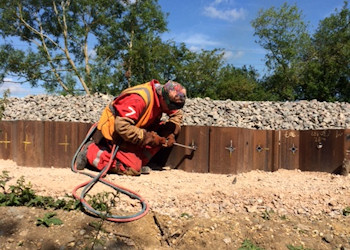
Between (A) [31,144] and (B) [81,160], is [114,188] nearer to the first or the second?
(B) [81,160]

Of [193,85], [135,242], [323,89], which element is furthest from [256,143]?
[323,89]

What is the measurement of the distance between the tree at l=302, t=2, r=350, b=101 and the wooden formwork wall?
1902 cm

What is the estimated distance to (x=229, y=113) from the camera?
25.2ft

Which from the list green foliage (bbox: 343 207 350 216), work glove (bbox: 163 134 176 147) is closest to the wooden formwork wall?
work glove (bbox: 163 134 176 147)

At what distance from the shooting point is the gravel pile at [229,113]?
7289 millimetres

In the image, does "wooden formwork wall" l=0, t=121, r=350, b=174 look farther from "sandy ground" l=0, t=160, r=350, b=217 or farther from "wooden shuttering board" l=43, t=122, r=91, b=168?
"sandy ground" l=0, t=160, r=350, b=217

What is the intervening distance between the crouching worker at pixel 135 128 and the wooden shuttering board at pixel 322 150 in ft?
6.95

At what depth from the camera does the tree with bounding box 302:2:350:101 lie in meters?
22.6

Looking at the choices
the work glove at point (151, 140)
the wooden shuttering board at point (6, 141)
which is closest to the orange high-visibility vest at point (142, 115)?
the work glove at point (151, 140)

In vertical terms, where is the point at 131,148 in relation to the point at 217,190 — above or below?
above

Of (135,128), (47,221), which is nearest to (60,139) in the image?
(135,128)

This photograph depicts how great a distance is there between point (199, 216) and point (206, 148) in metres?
1.61

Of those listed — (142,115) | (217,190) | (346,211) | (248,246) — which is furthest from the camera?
(142,115)

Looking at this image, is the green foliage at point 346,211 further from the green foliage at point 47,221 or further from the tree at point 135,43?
the tree at point 135,43
